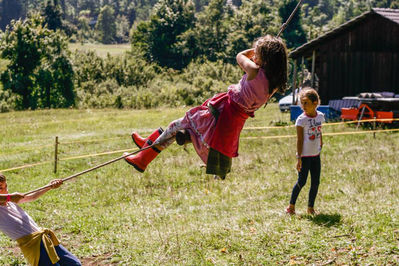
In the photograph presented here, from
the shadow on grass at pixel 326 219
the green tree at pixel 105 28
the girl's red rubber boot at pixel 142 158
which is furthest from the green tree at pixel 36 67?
the green tree at pixel 105 28

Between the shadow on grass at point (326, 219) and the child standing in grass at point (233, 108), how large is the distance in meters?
2.47

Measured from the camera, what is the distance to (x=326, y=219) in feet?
20.7

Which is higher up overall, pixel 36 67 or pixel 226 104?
pixel 36 67

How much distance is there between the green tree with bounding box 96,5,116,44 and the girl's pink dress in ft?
397

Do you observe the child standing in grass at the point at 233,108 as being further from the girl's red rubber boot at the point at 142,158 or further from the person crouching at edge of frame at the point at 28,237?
the person crouching at edge of frame at the point at 28,237

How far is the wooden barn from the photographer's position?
21922 mm

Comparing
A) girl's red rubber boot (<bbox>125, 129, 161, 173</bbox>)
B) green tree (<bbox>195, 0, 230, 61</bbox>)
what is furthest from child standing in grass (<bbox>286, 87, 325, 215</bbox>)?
green tree (<bbox>195, 0, 230, 61</bbox>)

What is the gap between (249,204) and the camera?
7.92 m

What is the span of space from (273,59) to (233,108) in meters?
0.60

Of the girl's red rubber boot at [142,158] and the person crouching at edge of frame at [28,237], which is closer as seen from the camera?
the person crouching at edge of frame at [28,237]

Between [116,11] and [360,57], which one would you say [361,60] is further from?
[116,11]

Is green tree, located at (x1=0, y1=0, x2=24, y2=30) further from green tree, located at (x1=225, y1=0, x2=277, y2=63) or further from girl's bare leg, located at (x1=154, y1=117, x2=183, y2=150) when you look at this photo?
girl's bare leg, located at (x1=154, y1=117, x2=183, y2=150)

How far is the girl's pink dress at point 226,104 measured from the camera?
4.06m

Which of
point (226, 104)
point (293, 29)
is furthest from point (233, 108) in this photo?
point (293, 29)
